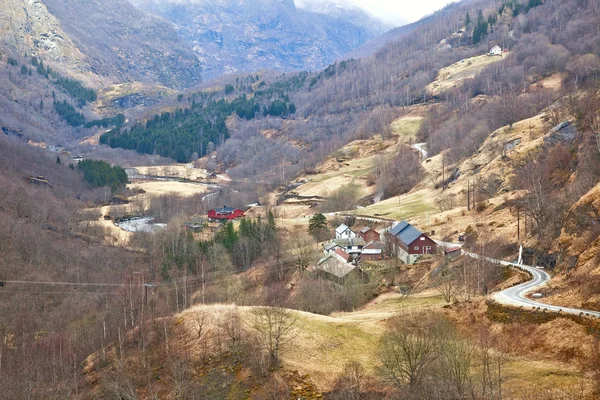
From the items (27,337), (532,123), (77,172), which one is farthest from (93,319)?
(77,172)

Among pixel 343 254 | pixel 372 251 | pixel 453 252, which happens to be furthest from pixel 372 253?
pixel 453 252

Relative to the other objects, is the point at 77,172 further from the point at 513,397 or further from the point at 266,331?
the point at 513,397

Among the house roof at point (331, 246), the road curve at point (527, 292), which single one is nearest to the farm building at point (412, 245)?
the house roof at point (331, 246)

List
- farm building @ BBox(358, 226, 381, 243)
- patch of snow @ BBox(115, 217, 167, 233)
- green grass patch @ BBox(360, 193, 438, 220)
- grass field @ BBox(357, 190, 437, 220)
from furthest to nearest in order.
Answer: patch of snow @ BBox(115, 217, 167, 233), grass field @ BBox(357, 190, 437, 220), green grass patch @ BBox(360, 193, 438, 220), farm building @ BBox(358, 226, 381, 243)

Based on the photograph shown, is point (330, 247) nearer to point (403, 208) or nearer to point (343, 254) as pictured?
point (343, 254)

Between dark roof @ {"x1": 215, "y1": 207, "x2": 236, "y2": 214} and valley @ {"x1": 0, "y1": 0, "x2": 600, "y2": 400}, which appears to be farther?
dark roof @ {"x1": 215, "y1": 207, "x2": 236, "y2": 214}

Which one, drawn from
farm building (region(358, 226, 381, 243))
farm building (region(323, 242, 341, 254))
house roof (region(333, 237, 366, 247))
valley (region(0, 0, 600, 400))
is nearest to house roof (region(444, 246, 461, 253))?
valley (region(0, 0, 600, 400))

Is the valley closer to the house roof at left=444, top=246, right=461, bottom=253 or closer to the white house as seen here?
the house roof at left=444, top=246, right=461, bottom=253
